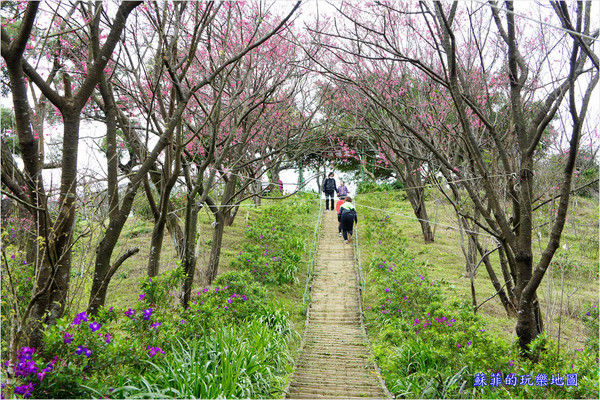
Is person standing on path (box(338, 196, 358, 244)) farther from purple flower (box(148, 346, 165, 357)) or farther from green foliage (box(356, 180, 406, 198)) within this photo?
green foliage (box(356, 180, 406, 198))

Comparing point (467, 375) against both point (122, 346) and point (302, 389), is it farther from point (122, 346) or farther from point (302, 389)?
point (122, 346)

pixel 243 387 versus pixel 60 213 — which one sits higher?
pixel 60 213

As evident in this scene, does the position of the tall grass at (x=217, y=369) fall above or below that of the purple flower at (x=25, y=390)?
below

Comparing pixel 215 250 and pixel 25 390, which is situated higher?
pixel 215 250

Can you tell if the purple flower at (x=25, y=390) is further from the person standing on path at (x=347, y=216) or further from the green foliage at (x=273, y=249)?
the person standing on path at (x=347, y=216)

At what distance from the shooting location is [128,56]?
5.67m

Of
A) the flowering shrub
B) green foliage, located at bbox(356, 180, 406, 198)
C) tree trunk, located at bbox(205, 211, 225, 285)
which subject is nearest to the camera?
the flowering shrub

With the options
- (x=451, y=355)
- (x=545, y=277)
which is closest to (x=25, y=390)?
(x=451, y=355)

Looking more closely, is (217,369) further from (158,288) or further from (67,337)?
(67,337)

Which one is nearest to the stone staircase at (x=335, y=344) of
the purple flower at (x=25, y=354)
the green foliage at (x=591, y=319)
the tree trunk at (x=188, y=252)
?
the tree trunk at (x=188, y=252)

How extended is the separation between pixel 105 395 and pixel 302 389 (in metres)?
2.51

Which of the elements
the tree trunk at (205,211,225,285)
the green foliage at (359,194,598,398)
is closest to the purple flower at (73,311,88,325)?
the green foliage at (359,194,598,398)

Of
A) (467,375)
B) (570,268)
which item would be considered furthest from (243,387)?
(570,268)

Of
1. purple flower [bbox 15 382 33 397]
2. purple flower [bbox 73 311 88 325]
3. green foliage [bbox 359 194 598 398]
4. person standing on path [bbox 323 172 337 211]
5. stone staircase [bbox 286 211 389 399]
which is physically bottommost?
stone staircase [bbox 286 211 389 399]
